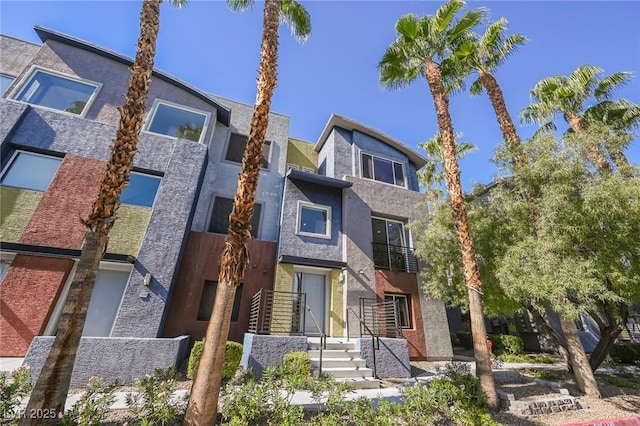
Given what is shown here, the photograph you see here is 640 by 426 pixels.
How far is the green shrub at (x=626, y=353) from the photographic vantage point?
12992 millimetres

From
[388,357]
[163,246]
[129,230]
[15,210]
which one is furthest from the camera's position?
[163,246]

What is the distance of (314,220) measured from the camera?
12406 mm

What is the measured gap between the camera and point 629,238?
6977mm

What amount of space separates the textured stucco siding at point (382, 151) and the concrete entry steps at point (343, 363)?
945 cm

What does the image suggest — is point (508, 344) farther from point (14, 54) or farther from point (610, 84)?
point (14, 54)

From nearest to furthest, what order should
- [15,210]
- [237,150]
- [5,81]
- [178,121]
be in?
[15,210] < [5,81] < [178,121] < [237,150]

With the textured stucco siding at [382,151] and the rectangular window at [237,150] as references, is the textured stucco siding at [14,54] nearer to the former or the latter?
the rectangular window at [237,150]

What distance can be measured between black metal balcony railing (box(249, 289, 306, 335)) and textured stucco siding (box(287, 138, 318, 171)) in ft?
26.6

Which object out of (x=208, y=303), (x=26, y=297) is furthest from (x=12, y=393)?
(x=208, y=303)

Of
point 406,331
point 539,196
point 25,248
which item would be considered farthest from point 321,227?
point 25,248

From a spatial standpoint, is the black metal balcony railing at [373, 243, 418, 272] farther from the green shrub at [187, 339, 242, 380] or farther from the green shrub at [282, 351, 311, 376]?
the green shrub at [187, 339, 242, 380]

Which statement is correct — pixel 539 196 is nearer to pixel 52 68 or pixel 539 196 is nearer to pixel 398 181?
pixel 398 181

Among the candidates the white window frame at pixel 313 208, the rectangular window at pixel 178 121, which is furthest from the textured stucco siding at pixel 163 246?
the white window frame at pixel 313 208

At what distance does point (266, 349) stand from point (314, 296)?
12.5 feet
